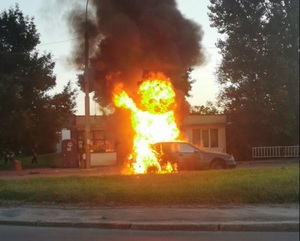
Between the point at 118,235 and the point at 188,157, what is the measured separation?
9395mm

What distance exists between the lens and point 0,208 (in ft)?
38.8

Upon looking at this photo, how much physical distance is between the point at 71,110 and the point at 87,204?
16.3 m

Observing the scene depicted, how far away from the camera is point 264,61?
12.7ft

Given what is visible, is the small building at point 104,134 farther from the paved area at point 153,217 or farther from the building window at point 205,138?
the paved area at point 153,217

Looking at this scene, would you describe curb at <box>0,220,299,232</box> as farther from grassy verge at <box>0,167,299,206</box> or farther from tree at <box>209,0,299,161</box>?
tree at <box>209,0,299,161</box>

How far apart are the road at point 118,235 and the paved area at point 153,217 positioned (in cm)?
16

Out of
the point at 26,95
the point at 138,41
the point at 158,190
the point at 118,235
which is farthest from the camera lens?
the point at 26,95

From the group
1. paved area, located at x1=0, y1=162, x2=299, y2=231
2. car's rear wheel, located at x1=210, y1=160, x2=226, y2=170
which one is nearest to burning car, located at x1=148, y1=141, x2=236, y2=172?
car's rear wheel, located at x1=210, y1=160, x2=226, y2=170

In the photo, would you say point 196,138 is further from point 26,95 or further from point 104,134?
point 26,95

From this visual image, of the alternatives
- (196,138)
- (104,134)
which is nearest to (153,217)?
(196,138)

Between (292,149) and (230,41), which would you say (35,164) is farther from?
(292,149)

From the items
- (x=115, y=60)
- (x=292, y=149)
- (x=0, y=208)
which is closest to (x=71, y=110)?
(x=115, y=60)

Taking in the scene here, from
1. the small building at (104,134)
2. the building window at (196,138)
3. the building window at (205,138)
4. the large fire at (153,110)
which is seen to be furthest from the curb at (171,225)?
the small building at (104,134)

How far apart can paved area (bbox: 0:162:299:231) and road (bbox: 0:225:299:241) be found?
16 centimetres
